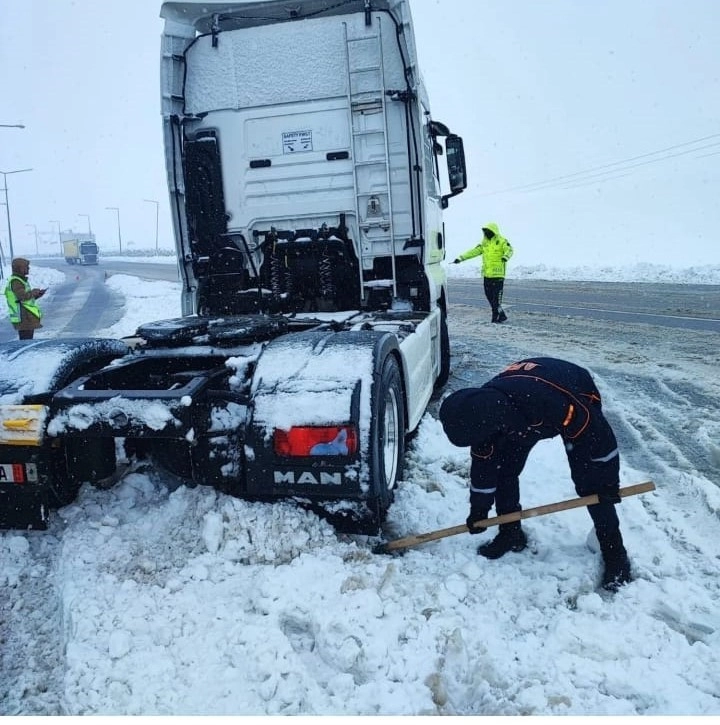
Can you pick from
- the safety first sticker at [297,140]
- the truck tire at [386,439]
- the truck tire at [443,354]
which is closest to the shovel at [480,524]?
the truck tire at [386,439]

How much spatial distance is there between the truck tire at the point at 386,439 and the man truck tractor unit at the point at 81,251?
6362 cm

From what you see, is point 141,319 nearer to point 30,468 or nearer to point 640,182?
point 30,468

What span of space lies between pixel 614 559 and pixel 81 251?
6629 cm

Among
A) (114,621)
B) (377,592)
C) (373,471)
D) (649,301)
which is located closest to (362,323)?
(373,471)

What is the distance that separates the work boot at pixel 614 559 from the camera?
9.21ft

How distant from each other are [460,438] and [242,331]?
162 centimetres

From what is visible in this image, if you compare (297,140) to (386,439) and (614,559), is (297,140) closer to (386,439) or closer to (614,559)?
(386,439)

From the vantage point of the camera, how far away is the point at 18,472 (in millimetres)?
3051

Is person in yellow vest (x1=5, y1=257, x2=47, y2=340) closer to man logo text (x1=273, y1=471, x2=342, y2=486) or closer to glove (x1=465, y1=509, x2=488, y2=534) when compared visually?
man logo text (x1=273, y1=471, x2=342, y2=486)

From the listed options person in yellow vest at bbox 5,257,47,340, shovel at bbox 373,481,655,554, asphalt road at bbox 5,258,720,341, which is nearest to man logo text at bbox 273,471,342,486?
shovel at bbox 373,481,655,554

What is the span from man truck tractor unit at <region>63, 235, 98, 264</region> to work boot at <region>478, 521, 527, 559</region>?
64.3 m

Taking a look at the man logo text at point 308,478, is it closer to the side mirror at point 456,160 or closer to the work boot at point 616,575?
the work boot at point 616,575

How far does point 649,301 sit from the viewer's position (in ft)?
45.5

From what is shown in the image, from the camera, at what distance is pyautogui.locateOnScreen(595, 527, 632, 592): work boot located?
111 inches
